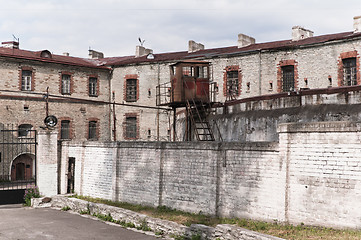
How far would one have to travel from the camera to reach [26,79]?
2759 cm

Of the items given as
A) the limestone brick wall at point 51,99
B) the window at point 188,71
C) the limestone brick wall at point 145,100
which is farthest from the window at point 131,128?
the window at point 188,71

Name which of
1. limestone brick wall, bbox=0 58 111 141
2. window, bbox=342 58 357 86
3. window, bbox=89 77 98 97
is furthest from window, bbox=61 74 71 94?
window, bbox=342 58 357 86

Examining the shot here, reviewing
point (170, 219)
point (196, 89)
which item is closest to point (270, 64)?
point (196, 89)

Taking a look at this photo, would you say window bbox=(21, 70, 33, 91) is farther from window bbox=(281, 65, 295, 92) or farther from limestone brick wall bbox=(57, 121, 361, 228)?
window bbox=(281, 65, 295, 92)

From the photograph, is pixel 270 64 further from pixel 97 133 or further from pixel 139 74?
pixel 97 133

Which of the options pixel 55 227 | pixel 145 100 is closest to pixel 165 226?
pixel 55 227

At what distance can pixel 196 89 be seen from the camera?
1761cm

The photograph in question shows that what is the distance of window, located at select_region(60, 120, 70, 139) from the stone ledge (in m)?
12.5

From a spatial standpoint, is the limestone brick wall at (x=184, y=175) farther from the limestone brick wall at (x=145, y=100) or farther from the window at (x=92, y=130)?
the window at (x=92, y=130)

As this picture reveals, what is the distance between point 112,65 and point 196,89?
1545cm

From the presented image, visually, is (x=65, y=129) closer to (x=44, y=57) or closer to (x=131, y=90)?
(x=44, y=57)

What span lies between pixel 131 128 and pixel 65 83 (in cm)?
598

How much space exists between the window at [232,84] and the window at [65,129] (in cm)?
1205

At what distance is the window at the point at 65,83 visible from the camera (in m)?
29.3
